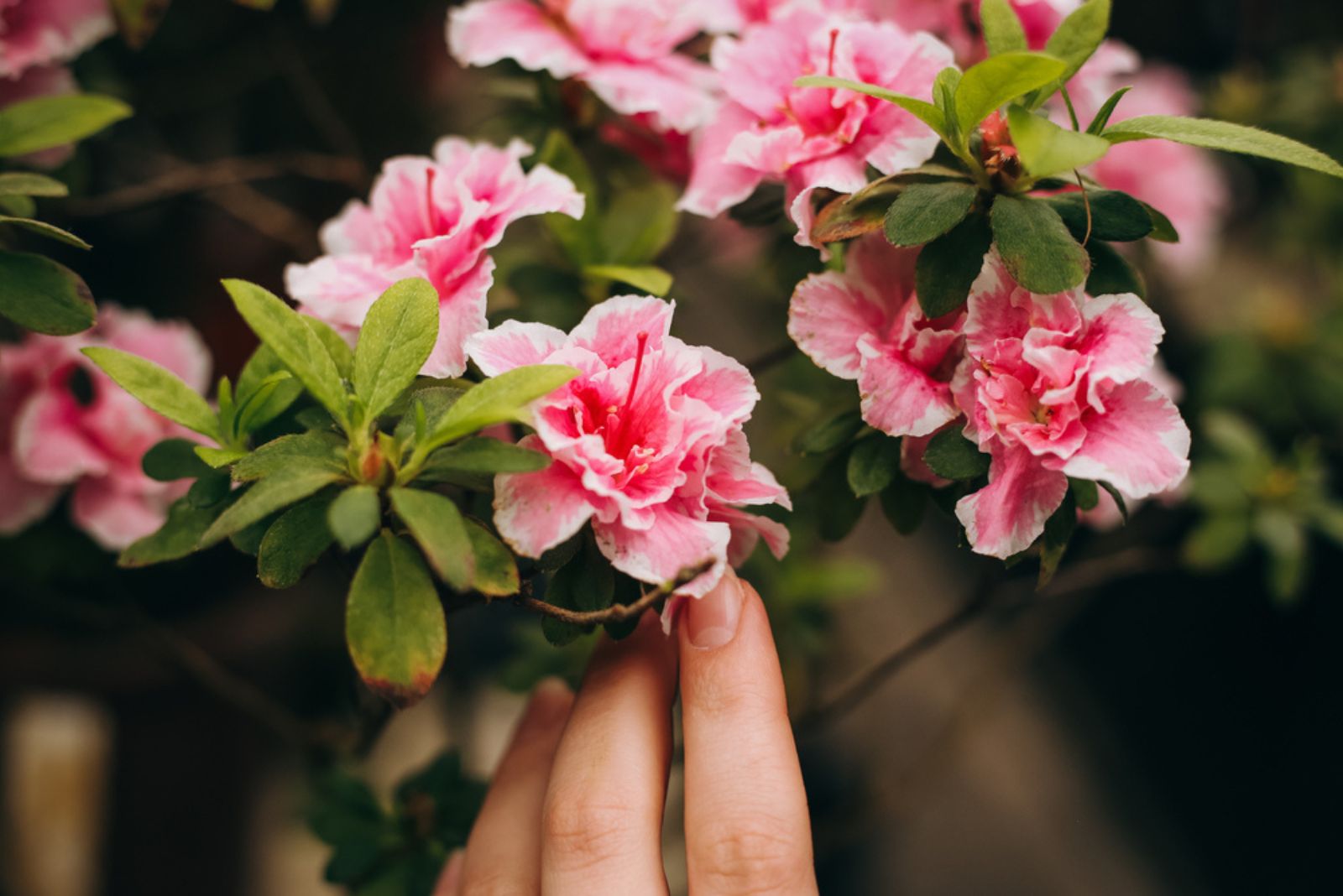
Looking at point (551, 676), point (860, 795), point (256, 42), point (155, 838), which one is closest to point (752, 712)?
point (551, 676)

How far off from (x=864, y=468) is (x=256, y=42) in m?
1.23

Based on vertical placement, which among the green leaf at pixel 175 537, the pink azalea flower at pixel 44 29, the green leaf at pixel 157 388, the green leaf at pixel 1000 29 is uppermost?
the green leaf at pixel 1000 29

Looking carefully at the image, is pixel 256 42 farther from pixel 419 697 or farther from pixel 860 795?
pixel 860 795

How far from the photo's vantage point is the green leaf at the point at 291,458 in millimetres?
627

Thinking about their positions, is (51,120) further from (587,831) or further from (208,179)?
(587,831)

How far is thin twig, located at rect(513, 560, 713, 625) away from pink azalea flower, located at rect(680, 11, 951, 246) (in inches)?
9.8

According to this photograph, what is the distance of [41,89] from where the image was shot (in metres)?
0.90

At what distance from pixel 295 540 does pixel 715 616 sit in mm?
308

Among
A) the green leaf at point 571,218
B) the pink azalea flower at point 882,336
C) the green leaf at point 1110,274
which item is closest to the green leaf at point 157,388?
the green leaf at point 571,218

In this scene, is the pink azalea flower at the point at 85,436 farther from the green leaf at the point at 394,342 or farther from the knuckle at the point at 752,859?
the knuckle at the point at 752,859

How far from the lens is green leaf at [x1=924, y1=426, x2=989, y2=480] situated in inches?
26.5

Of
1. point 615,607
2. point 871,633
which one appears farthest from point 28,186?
point 871,633

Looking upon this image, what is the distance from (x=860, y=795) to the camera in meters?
1.69

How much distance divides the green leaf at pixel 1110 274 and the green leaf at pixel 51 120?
2.46ft
